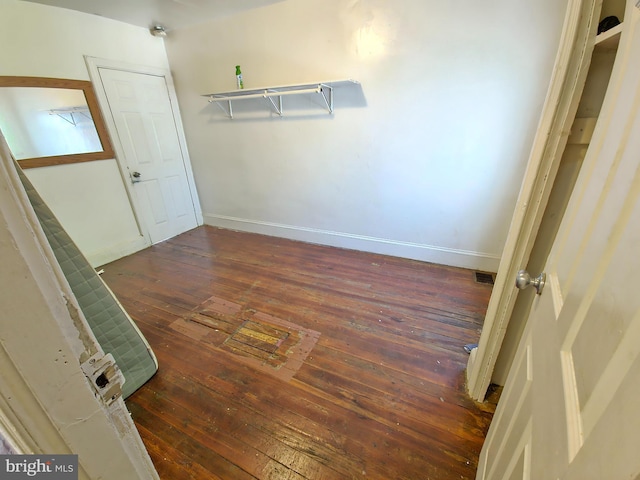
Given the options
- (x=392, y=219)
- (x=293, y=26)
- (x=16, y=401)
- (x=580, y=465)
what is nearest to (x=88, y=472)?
(x=16, y=401)

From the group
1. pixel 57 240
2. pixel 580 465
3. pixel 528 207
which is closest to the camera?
pixel 580 465

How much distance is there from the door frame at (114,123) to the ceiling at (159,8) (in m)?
0.42

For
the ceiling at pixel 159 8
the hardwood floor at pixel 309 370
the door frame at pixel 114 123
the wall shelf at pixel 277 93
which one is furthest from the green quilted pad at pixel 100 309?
the ceiling at pixel 159 8

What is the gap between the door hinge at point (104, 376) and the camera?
475 millimetres

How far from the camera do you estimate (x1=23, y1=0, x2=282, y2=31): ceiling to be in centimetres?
248

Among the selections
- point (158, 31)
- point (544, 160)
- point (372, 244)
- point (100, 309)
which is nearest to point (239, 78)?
point (158, 31)

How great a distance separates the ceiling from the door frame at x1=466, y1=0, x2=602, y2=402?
9.13 ft

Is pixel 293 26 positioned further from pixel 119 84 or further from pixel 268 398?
pixel 268 398

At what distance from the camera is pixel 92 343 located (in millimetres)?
485

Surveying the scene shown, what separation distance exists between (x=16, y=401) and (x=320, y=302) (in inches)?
79.9

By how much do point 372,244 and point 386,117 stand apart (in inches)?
53.6

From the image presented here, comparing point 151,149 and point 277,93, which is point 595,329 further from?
point 151,149

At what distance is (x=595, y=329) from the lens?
412 millimetres

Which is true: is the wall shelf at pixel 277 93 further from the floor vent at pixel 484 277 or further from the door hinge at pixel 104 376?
the door hinge at pixel 104 376
